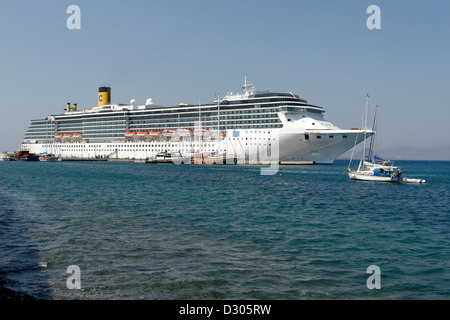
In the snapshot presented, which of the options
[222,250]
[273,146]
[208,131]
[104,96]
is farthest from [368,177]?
[104,96]

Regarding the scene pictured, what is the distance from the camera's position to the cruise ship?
76.2 meters

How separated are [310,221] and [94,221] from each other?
10815mm

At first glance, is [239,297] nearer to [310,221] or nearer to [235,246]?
[235,246]

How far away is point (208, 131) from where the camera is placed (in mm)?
91250

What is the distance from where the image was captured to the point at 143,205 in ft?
80.9

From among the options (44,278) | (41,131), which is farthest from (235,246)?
(41,131)

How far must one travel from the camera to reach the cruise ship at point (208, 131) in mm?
76250
